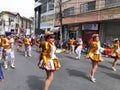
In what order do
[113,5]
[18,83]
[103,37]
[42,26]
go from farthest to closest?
[42,26] → [103,37] → [113,5] → [18,83]

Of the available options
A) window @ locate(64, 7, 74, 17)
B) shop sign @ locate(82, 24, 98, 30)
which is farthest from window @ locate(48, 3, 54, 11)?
shop sign @ locate(82, 24, 98, 30)

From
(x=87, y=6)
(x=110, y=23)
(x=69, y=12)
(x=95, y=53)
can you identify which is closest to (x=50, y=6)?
(x=69, y=12)

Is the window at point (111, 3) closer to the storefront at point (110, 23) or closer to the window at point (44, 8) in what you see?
the storefront at point (110, 23)

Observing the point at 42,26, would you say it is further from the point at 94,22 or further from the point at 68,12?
the point at 94,22

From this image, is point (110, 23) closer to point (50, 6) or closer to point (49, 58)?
point (49, 58)

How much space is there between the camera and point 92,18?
105ft

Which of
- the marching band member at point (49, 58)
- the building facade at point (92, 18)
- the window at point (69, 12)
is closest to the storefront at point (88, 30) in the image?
the building facade at point (92, 18)

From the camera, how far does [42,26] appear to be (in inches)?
2441

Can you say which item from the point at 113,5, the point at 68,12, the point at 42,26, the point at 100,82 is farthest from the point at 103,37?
the point at 42,26

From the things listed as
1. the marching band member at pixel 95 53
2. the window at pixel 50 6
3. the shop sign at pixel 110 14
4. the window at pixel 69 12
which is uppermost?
the window at pixel 50 6

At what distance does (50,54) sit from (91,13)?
25.3 meters

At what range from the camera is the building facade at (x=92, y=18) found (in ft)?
93.6

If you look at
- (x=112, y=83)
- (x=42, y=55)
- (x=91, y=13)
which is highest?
(x=91, y=13)

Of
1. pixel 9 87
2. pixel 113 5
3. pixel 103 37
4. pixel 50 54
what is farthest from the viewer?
pixel 103 37
